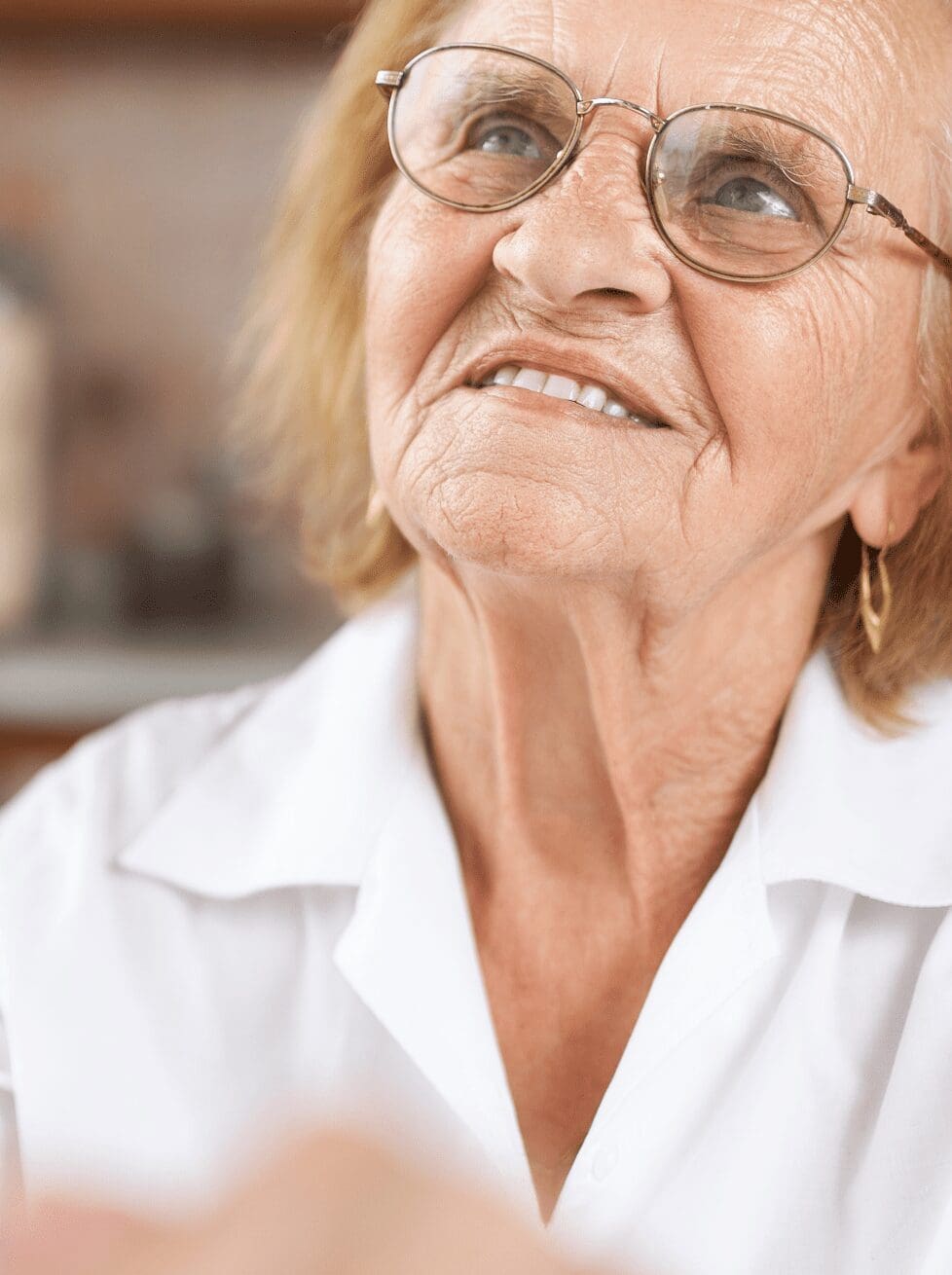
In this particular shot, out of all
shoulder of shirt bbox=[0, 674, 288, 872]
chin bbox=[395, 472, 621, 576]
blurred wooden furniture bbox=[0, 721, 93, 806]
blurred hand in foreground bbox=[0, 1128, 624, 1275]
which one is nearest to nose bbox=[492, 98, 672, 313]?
chin bbox=[395, 472, 621, 576]

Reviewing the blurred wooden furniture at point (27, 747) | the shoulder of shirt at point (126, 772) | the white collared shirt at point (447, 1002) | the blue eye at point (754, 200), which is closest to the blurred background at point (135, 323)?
the blurred wooden furniture at point (27, 747)

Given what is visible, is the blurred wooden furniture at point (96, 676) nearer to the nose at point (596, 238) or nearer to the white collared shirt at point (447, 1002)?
the white collared shirt at point (447, 1002)

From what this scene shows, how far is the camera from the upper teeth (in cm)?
104

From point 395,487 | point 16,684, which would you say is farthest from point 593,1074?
point 16,684

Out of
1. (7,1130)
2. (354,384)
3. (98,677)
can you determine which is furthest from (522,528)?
(98,677)

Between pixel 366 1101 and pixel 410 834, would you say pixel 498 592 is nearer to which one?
pixel 410 834

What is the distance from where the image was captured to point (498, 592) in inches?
42.9

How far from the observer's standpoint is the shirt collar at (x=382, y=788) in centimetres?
110

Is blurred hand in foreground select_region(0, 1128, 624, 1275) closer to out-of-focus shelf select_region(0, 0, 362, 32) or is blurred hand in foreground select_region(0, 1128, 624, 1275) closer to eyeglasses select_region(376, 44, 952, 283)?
eyeglasses select_region(376, 44, 952, 283)

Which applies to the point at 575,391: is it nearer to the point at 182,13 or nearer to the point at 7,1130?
the point at 7,1130

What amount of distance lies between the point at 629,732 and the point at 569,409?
1.00ft

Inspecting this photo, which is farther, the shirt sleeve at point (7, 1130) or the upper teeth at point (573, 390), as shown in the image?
the shirt sleeve at point (7, 1130)

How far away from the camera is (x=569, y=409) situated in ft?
3.35

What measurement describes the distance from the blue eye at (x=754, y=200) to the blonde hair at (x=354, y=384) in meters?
0.14
